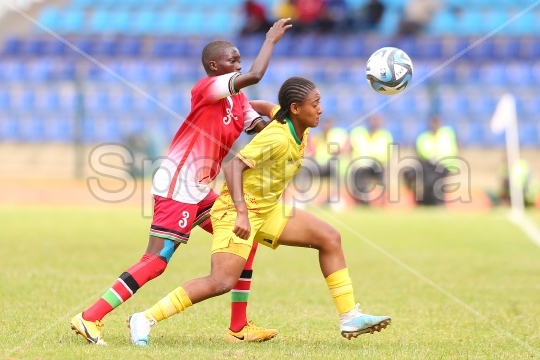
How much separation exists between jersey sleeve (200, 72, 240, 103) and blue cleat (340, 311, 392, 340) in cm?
176

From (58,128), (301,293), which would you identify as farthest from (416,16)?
(301,293)

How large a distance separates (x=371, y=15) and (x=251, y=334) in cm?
1944

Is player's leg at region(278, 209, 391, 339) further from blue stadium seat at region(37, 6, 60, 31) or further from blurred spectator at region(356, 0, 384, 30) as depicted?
blue stadium seat at region(37, 6, 60, 31)

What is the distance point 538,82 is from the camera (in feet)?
78.8

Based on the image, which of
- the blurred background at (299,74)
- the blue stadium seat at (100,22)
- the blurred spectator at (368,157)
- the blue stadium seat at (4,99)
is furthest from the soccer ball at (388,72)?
the blue stadium seat at (100,22)

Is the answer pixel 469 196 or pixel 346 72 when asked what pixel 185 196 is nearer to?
pixel 469 196

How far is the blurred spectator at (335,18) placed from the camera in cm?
2559

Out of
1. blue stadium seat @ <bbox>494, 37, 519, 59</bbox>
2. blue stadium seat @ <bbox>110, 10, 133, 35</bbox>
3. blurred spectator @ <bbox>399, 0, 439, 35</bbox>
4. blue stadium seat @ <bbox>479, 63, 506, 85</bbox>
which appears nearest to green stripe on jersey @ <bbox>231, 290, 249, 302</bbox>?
blue stadium seat @ <bbox>479, 63, 506, 85</bbox>

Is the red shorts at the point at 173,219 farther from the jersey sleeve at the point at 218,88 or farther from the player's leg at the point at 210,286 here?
the jersey sleeve at the point at 218,88

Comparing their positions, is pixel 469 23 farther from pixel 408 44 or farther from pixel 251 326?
pixel 251 326

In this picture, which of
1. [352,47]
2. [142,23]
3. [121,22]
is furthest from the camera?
[121,22]

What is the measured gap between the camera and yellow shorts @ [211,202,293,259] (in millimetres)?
6551

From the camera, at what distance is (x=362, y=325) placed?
6.55 m

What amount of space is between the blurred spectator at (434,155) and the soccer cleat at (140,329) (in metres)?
15.5
